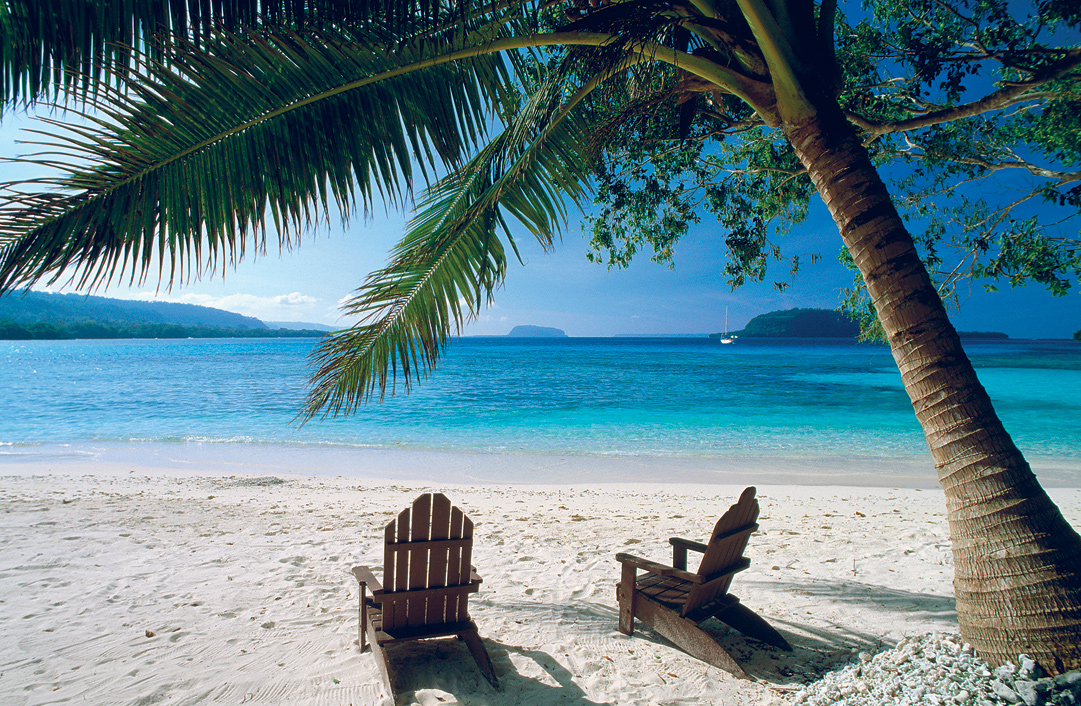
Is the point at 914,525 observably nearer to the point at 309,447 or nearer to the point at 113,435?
the point at 309,447

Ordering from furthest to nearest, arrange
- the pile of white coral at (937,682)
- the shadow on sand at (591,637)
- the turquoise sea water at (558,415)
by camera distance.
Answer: the turquoise sea water at (558,415) < the shadow on sand at (591,637) < the pile of white coral at (937,682)

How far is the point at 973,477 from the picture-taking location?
235 centimetres

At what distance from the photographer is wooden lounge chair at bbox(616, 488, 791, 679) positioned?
3.39 metres

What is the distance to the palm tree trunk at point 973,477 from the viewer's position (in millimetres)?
2215

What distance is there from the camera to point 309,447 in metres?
14.9

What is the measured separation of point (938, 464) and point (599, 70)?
8.83 ft

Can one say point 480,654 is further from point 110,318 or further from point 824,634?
point 110,318

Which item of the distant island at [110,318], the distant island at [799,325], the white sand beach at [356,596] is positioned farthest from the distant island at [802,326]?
the white sand beach at [356,596]

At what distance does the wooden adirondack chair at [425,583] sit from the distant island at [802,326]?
130 meters

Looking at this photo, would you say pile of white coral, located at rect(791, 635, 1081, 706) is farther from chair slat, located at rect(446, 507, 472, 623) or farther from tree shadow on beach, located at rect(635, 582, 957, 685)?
chair slat, located at rect(446, 507, 472, 623)

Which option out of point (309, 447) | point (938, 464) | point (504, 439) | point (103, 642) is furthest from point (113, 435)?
point (938, 464)

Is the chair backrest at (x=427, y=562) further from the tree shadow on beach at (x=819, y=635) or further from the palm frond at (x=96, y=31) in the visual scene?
the palm frond at (x=96, y=31)

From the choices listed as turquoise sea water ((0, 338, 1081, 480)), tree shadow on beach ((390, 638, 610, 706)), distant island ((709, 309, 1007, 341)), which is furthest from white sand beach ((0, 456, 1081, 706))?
distant island ((709, 309, 1007, 341))

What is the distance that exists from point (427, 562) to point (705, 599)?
74.6 inches
